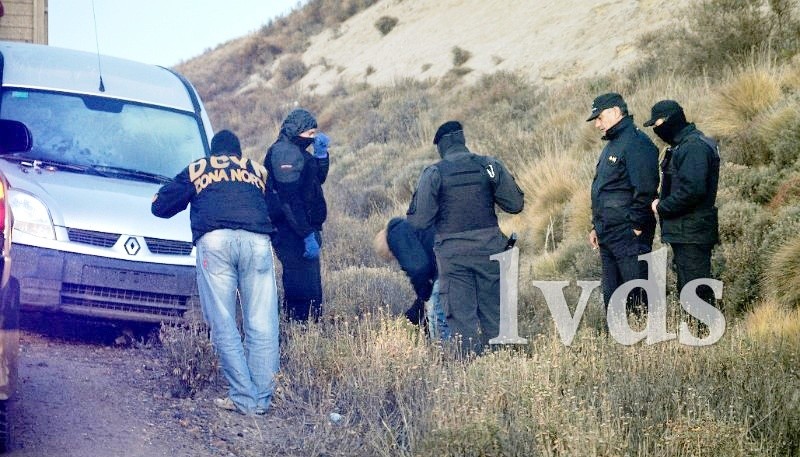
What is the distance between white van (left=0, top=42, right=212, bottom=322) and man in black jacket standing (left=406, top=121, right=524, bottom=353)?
1963 mm

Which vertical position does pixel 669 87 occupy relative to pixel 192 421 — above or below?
above

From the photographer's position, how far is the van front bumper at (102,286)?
26.2 feet

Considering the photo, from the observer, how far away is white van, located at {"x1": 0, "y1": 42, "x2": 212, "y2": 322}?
812 cm

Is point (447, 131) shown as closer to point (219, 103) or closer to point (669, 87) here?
point (669, 87)

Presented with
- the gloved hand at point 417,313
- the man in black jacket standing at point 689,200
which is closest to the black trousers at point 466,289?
the gloved hand at point 417,313

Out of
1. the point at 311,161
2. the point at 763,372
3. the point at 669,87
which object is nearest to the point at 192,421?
the point at 311,161

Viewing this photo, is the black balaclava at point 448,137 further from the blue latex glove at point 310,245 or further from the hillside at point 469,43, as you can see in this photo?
the hillside at point 469,43

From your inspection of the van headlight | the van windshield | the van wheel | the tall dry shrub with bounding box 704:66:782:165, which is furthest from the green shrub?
the van wheel

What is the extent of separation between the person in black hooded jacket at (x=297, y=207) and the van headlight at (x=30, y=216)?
1566 mm

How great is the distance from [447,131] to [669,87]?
26.2 feet

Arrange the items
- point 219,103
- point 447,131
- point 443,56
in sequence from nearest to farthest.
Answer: point 447,131
point 443,56
point 219,103

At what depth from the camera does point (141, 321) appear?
27.7 feet

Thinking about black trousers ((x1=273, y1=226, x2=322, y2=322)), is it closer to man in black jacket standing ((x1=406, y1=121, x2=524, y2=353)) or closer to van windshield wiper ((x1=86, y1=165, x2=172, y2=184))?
man in black jacket standing ((x1=406, y1=121, x2=524, y2=353))

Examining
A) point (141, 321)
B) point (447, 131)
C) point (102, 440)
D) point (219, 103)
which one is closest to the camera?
point (102, 440)
